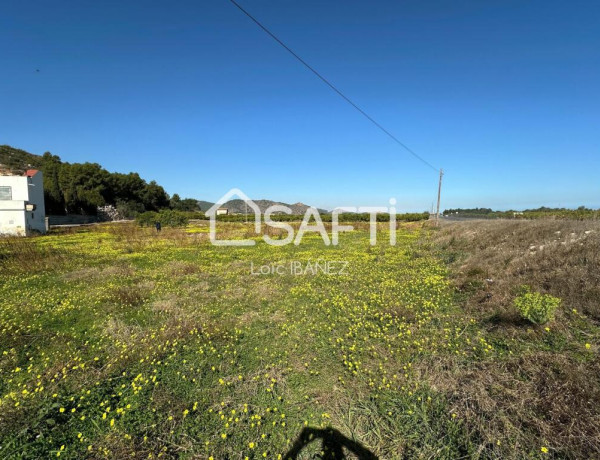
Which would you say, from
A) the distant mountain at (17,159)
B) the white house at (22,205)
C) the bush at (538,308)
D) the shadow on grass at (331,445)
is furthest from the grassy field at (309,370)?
the distant mountain at (17,159)

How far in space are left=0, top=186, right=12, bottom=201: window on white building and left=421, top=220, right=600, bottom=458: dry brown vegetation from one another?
4764cm

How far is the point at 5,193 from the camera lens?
33.0 metres

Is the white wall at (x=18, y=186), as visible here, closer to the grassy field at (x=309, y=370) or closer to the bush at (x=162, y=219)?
the bush at (x=162, y=219)

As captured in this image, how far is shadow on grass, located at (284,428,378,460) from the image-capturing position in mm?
3244

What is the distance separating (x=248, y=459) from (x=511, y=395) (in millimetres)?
3654

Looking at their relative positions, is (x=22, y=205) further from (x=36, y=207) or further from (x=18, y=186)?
(x=18, y=186)

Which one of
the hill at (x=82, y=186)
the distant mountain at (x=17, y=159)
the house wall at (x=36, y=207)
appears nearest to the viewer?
the house wall at (x=36, y=207)

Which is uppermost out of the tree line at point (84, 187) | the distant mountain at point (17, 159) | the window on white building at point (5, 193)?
the distant mountain at point (17, 159)


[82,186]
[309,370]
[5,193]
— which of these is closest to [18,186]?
[5,193]

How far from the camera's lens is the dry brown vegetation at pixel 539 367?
325 cm

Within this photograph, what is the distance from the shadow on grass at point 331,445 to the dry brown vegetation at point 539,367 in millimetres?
1479

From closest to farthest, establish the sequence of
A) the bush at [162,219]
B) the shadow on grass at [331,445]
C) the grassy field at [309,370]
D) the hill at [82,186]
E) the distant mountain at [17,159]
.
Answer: the shadow on grass at [331,445], the grassy field at [309,370], the bush at [162,219], the hill at [82,186], the distant mountain at [17,159]

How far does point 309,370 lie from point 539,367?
3.66 metres

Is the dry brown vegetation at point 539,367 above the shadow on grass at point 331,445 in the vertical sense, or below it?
above
